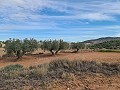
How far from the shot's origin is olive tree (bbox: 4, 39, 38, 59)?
5131 cm

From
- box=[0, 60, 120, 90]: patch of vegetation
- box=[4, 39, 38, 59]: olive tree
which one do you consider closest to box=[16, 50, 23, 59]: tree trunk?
box=[4, 39, 38, 59]: olive tree

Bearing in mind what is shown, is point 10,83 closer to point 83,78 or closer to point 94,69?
point 83,78

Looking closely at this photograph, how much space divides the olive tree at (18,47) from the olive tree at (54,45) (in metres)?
5.53

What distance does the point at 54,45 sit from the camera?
195 feet

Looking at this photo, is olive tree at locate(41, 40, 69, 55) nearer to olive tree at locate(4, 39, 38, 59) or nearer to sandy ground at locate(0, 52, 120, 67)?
olive tree at locate(4, 39, 38, 59)

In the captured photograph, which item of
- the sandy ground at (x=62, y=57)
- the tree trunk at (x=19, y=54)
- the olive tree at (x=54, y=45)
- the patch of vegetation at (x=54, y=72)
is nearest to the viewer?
the patch of vegetation at (x=54, y=72)

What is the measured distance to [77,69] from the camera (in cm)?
1700

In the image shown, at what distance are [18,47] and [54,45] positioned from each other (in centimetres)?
1015

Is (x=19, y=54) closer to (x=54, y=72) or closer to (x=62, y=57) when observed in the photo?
(x=62, y=57)

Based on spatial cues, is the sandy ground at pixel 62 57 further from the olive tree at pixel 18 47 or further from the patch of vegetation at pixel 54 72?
the patch of vegetation at pixel 54 72

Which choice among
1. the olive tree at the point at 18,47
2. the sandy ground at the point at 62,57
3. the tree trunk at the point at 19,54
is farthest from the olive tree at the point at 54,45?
the sandy ground at the point at 62,57

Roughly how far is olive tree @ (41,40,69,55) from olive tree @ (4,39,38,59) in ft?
18.2

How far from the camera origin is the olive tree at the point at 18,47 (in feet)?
168

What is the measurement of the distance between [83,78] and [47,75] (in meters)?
1.90
